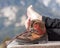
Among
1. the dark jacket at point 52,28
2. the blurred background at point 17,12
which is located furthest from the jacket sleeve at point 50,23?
the blurred background at point 17,12

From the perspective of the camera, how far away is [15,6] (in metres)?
2.14

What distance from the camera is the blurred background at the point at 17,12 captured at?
2107 mm

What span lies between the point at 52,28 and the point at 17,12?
103 cm

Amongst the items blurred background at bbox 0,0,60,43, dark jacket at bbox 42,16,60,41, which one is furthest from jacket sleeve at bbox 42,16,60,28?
blurred background at bbox 0,0,60,43

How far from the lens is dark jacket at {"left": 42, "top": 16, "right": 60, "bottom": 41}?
113cm

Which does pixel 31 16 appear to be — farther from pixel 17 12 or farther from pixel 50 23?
pixel 17 12

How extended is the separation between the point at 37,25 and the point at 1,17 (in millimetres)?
1120

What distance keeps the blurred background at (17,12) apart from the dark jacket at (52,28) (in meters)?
0.97

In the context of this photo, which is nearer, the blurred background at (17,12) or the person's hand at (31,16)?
the person's hand at (31,16)

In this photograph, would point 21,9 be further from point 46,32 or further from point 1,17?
point 46,32

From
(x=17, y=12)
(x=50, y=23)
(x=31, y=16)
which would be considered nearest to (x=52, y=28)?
(x=50, y=23)

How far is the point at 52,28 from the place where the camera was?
115 cm

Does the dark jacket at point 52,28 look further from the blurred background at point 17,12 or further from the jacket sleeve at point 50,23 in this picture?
the blurred background at point 17,12

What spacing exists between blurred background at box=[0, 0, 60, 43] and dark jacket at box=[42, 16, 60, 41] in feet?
3.17
